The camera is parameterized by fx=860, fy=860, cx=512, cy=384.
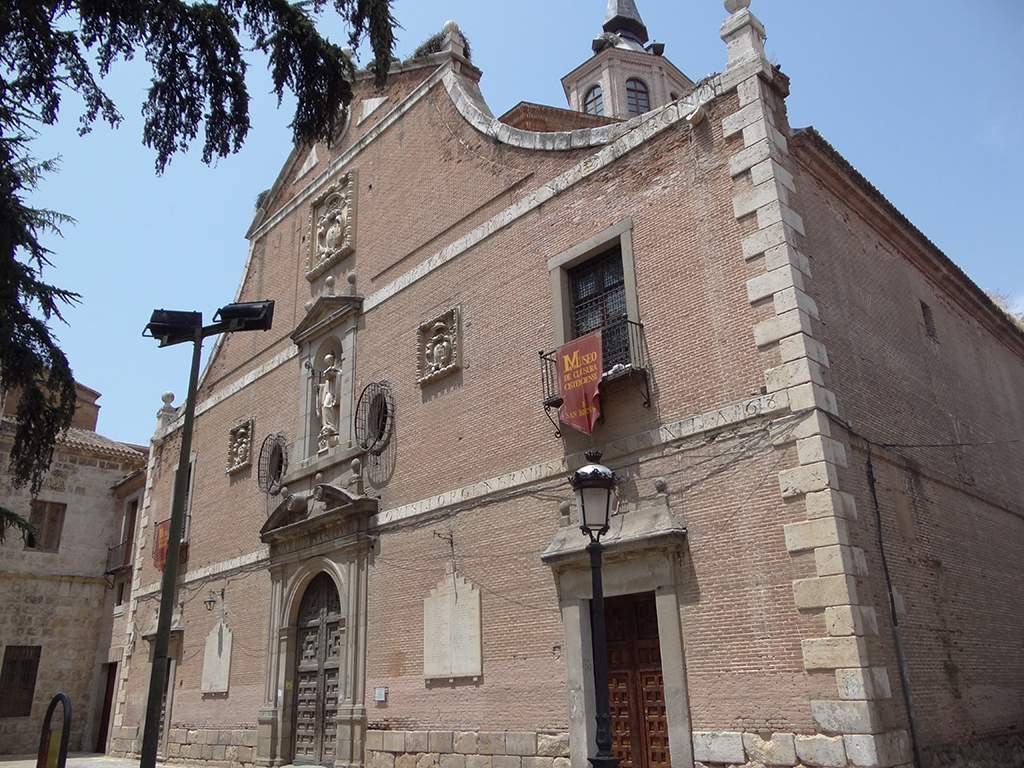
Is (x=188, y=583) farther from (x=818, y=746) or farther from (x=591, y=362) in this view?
(x=818, y=746)

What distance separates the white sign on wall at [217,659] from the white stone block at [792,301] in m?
12.6

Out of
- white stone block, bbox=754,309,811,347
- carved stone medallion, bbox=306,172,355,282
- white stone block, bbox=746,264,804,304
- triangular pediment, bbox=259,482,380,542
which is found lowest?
triangular pediment, bbox=259,482,380,542

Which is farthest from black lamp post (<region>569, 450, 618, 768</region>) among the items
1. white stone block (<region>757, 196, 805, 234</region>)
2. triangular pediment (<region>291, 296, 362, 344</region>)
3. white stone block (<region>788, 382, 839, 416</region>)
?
triangular pediment (<region>291, 296, 362, 344</region>)

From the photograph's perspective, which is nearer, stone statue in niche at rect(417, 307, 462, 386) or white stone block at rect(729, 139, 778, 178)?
white stone block at rect(729, 139, 778, 178)

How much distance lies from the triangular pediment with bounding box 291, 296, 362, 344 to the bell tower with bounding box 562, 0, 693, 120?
18755 millimetres

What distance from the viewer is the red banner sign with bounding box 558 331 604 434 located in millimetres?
10633

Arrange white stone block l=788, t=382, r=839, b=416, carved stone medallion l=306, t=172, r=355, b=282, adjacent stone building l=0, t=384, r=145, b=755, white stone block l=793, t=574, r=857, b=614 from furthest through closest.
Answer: adjacent stone building l=0, t=384, r=145, b=755 → carved stone medallion l=306, t=172, r=355, b=282 → white stone block l=788, t=382, r=839, b=416 → white stone block l=793, t=574, r=857, b=614

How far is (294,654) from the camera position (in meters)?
15.1

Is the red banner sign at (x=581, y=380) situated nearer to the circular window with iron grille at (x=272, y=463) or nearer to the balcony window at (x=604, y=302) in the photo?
the balcony window at (x=604, y=302)

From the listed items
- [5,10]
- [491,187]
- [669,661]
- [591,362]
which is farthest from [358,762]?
[5,10]

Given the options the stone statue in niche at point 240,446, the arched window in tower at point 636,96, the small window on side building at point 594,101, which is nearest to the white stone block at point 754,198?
the stone statue in niche at point 240,446

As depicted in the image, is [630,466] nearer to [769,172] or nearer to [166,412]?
[769,172]

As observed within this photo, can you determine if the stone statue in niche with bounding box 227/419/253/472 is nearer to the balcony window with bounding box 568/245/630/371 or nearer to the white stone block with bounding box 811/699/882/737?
the balcony window with bounding box 568/245/630/371

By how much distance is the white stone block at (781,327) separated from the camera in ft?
30.1
